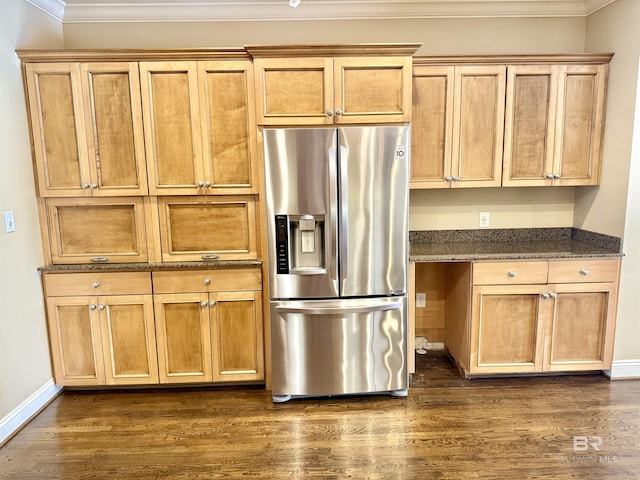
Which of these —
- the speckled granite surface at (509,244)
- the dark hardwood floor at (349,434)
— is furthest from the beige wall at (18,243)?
the speckled granite surface at (509,244)

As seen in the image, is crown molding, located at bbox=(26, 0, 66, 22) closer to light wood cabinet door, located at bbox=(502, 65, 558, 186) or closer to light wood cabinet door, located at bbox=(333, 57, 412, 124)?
light wood cabinet door, located at bbox=(333, 57, 412, 124)

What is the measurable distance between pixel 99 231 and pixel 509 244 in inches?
114

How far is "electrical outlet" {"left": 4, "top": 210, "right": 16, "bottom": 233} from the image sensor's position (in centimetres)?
230

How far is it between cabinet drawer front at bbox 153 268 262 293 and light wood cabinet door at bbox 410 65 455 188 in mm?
1286

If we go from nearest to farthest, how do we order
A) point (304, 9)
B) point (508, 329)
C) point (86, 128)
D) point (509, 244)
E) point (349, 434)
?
point (349, 434) → point (86, 128) → point (508, 329) → point (304, 9) → point (509, 244)

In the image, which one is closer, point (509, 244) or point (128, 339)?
point (128, 339)

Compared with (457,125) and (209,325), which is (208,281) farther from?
(457,125)

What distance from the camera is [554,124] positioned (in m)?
2.79

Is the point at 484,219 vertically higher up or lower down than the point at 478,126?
lower down

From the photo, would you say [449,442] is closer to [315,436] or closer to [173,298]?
[315,436]

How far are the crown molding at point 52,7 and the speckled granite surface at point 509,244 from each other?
289 centimetres

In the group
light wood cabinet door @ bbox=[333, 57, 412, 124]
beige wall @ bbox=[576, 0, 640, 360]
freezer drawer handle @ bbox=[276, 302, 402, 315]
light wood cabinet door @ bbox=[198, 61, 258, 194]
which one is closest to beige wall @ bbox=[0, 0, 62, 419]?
light wood cabinet door @ bbox=[198, 61, 258, 194]

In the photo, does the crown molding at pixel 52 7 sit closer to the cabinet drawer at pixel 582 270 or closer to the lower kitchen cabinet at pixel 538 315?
the lower kitchen cabinet at pixel 538 315

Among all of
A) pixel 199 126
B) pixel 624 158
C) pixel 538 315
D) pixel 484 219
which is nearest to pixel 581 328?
pixel 538 315
